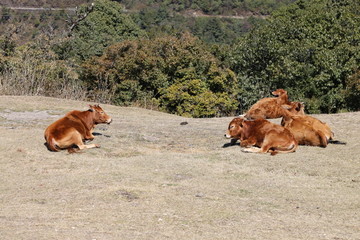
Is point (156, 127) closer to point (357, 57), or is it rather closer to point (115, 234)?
point (115, 234)

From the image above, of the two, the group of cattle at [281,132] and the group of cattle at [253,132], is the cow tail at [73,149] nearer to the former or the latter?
the group of cattle at [253,132]

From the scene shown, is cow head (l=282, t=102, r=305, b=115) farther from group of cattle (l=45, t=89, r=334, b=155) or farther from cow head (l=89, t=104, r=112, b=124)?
cow head (l=89, t=104, r=112, b=124)

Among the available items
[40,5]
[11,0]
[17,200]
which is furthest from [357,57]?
[11,0]

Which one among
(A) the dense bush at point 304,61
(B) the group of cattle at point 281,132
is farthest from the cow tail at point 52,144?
(A) the dense bush at point 304,61

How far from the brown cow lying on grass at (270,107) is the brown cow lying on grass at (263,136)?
1564 millimetres

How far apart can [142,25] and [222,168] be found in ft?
307

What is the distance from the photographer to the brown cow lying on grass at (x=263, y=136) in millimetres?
11531

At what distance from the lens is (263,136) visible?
11.6m

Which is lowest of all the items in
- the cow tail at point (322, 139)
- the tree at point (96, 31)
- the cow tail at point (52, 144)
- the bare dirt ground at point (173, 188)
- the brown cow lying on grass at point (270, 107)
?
the bare dirt ground at point (173, 188)

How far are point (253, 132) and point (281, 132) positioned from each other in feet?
1.89

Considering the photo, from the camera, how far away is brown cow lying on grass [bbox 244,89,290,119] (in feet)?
43.7

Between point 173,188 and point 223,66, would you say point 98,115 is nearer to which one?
point 173,188

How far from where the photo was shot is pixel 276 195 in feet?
30.1

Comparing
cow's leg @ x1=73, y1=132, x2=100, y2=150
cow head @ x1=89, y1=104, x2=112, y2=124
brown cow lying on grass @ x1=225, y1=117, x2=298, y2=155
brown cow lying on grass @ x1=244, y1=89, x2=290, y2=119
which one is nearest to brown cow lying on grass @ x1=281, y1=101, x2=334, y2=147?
brown cow lying on grass @ x1=225, y1=117, x2=298, y2=155
